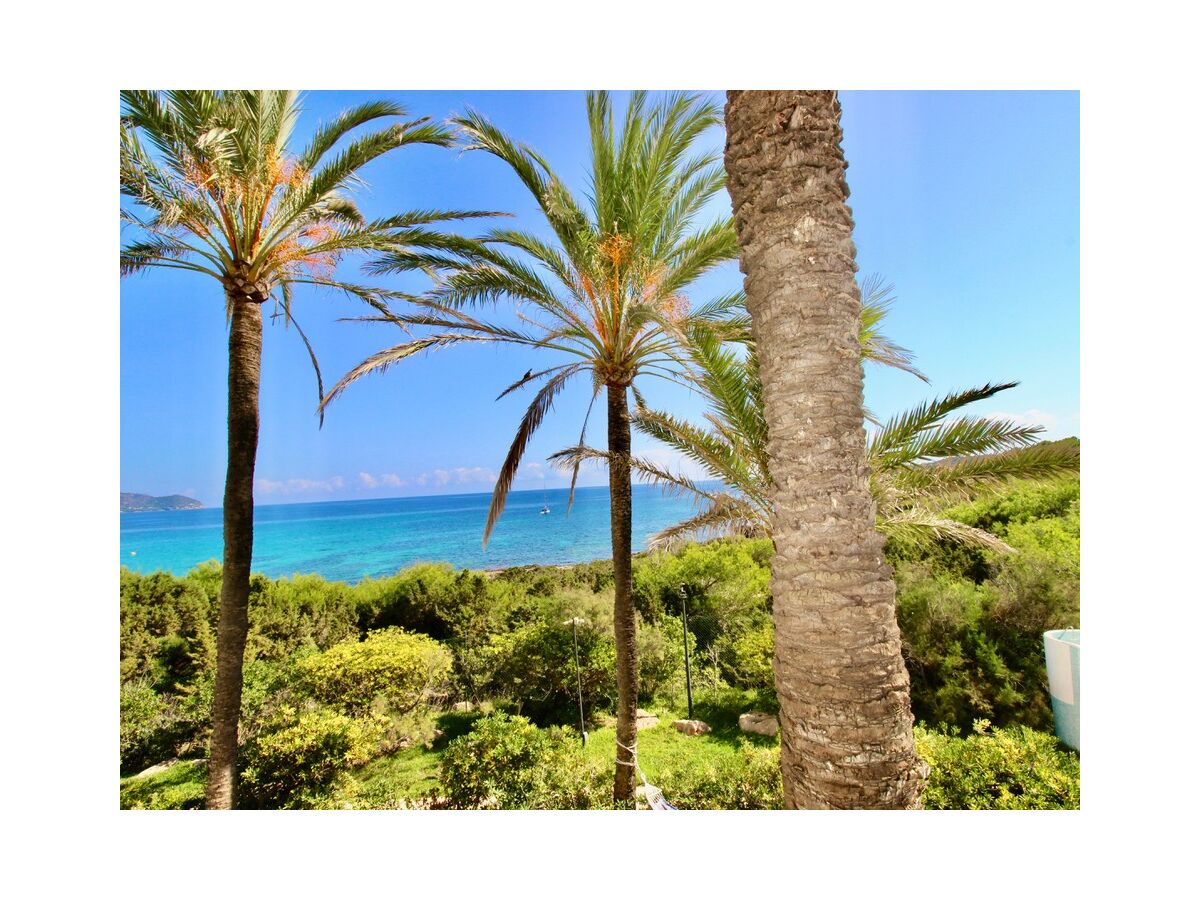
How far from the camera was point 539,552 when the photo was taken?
82.8 feet

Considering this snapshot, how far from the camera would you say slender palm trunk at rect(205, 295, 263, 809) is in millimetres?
3467

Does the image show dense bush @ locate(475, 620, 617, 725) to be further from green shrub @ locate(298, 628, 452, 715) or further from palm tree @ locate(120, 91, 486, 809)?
palm tree @ locate(120, 91, 486, 809)

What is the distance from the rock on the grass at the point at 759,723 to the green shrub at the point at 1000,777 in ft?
11.7

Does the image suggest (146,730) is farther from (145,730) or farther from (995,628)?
(995,628)

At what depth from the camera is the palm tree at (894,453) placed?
323 centimetres

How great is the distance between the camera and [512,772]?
3822 mm

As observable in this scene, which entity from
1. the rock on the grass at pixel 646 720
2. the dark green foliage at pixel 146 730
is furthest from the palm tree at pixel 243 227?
the rock on the grass at pixel 646 720

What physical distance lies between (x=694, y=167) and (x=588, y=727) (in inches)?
272

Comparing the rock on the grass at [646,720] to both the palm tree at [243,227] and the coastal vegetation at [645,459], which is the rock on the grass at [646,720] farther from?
the palm tree at [243,227]

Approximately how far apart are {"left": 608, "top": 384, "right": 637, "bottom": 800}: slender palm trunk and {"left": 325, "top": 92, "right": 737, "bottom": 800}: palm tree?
0.01 metres

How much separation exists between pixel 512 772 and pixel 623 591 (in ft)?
5.37
